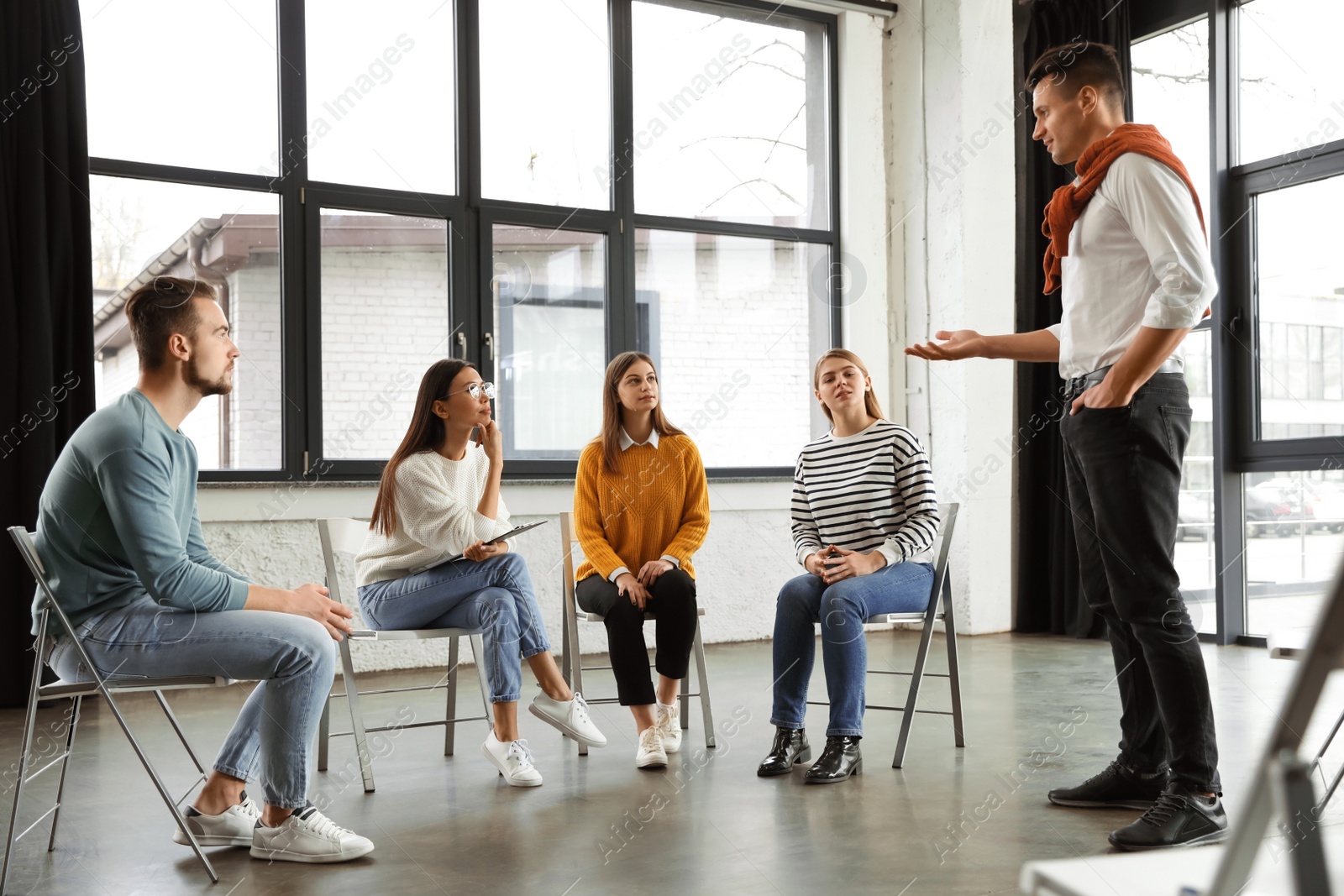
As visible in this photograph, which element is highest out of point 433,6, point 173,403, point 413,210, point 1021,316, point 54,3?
point 433,6

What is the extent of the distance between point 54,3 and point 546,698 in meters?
3.15

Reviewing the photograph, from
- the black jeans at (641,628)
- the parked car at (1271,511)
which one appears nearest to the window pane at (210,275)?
the black jeans at (641,628)

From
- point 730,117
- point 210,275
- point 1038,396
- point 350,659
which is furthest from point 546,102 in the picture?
point 350,659

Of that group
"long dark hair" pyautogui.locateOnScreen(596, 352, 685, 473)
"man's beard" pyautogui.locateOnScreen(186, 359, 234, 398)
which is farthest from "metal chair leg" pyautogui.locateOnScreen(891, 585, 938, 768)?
"man's beard" pyautogui.locateOnScreen(186, 359, 234, 398)

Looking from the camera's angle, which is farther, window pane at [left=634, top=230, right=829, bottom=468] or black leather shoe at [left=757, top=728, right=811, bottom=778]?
window pane at [left=634, top=230, right=829, bottom=468]

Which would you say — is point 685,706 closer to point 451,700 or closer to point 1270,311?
point 451,700

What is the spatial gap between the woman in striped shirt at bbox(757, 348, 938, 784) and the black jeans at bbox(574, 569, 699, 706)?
26cm

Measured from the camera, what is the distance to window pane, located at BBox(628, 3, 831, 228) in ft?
17.7

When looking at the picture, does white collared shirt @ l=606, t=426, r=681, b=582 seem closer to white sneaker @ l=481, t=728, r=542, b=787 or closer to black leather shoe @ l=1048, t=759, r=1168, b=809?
white sneaker @ l=481, t=728, r=542, b=787

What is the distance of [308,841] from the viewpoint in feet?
7.03

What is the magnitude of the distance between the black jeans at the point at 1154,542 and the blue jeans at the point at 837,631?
71 centimetres

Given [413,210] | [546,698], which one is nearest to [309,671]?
[546,698]

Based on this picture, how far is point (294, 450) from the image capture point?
450 cm

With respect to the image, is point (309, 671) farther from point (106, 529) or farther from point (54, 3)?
point (54, 3)
